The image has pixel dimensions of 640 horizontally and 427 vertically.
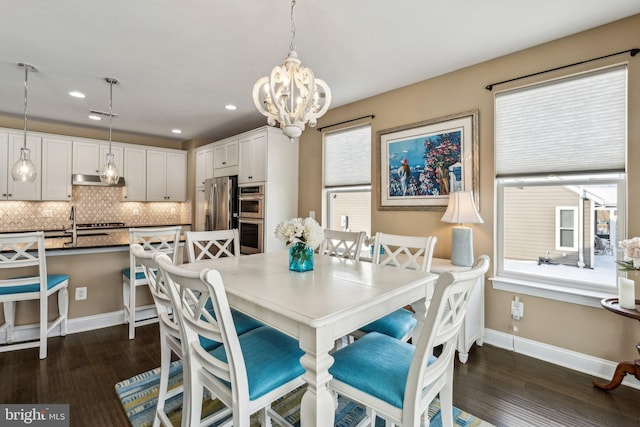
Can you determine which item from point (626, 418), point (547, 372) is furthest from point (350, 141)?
point (626, 418)

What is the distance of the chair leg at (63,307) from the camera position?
9.34 feet

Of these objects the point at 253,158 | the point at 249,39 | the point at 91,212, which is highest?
the point at 249,39

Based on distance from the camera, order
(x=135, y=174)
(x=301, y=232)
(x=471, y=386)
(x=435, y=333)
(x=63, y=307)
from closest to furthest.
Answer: (x=435, y=333) < (x=301, y=232) < (x=471, y=386) < (x=63, y=307) < (x=135, y=174)

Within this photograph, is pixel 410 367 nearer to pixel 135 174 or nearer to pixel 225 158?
pixel 225 158

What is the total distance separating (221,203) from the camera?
Result: 15.6ft

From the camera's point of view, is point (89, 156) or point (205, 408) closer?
point (205, 408)

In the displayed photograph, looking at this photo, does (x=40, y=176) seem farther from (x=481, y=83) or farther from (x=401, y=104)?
(x=481, y=83)

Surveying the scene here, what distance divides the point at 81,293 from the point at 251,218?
6.68ft

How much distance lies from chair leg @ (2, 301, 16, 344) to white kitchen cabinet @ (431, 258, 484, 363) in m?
3.68

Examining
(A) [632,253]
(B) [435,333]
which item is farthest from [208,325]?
(A) [632,253]

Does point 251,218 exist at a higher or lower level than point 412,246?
higher

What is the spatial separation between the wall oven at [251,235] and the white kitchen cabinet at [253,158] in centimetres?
58

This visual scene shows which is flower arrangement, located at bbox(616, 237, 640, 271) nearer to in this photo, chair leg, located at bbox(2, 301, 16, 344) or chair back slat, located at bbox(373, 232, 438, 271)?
chair back slat, located at bbox(373, 232, 438, 271)

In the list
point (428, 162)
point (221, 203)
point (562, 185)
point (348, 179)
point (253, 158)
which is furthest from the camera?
point (221, 203)
